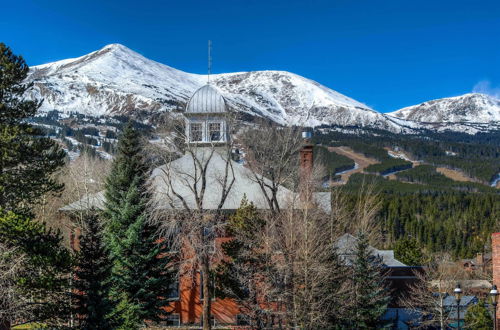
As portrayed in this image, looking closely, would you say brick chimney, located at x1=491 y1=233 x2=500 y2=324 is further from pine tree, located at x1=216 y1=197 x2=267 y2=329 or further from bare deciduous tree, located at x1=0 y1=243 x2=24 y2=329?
bare deciduous tree, located at x1=0 y1=243 x2=24 y2=329

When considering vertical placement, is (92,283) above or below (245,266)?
above

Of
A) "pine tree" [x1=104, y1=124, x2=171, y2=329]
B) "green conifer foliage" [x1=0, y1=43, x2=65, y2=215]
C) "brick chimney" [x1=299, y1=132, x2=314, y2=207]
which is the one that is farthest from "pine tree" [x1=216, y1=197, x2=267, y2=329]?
"green conifer foliage" [x1=0, y1=43, x2=65, y2=215]

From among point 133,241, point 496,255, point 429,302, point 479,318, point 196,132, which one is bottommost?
point 479,318

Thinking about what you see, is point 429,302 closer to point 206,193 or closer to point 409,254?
point 206,193

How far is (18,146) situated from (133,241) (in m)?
7.05

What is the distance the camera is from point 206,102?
1519 inches

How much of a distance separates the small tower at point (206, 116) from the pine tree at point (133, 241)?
5.90 metres

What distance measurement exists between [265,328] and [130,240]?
7777 millimetres

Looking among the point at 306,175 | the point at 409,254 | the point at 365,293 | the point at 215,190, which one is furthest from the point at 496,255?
the point at 409,254

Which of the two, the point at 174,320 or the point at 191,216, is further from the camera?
the point at 174,320

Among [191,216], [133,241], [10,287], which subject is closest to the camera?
[10,287]

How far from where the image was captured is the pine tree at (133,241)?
26.2 metres

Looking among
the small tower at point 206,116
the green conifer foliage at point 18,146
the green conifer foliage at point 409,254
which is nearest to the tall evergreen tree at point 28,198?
the green conifer foliage at point 18,146

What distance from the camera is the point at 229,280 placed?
1114 inches
